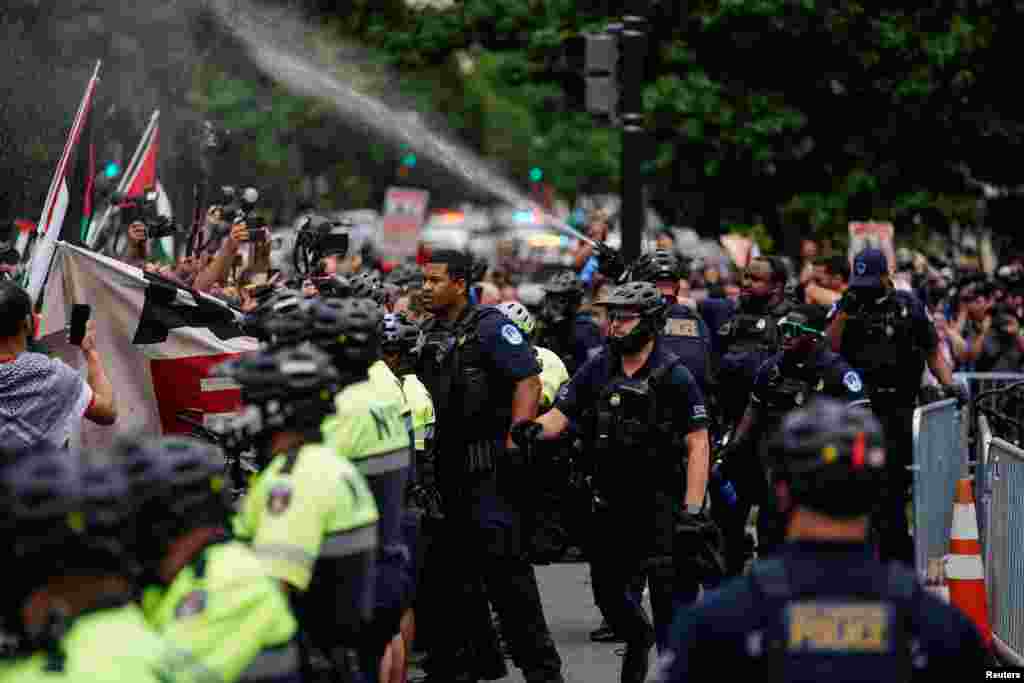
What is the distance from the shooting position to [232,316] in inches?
370

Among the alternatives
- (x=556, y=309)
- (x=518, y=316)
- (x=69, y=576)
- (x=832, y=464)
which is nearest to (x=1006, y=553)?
(x=518, y=316)

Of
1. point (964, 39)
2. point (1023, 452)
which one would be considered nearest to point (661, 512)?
point (1023, 452)

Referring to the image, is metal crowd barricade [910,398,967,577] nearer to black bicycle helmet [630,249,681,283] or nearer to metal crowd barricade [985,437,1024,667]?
metal crowd barricade [985,437,1024,667]

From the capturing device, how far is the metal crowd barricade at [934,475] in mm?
9531

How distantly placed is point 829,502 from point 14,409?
13.6ft

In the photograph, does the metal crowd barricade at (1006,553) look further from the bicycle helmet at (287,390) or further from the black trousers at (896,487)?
the bicycle helmet at (287,390)

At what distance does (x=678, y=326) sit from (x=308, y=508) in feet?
21.1

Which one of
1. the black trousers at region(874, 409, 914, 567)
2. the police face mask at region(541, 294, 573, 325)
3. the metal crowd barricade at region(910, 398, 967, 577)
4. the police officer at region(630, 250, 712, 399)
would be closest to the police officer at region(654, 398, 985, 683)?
the metal crowd barricade at region(910, 398, 967, 577)

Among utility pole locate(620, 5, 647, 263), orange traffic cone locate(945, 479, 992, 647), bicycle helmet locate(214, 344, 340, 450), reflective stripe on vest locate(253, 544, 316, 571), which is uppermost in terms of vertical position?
utility pole locate(620, 5, 647, 263)

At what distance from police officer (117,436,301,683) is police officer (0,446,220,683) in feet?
0.83

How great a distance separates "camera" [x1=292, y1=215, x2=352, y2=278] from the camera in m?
10.6

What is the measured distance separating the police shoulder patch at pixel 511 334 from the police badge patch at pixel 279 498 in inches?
142

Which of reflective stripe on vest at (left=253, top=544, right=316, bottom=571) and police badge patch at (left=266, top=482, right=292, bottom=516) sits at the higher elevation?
police badge patch at (left=266, top=482, right=292, bottom=516)

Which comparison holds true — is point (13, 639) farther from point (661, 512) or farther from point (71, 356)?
point (71, 356)
